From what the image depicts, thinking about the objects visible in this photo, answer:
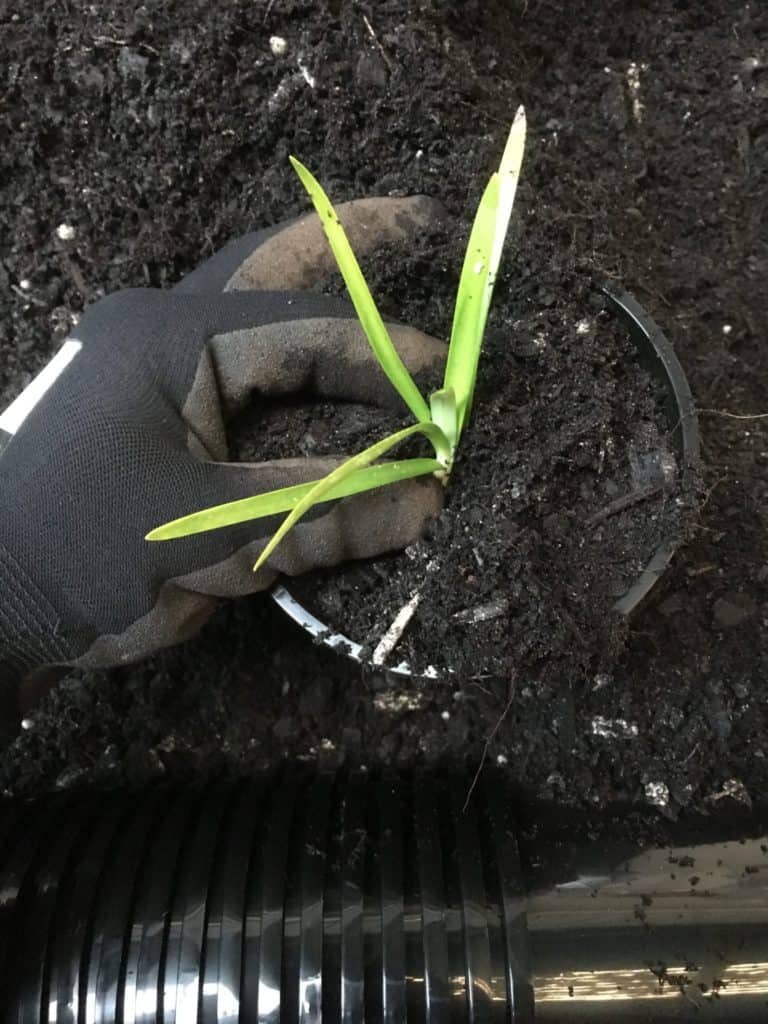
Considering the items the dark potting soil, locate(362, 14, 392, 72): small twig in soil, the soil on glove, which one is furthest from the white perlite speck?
locate(362, 14, 392, 72): small twig in soil

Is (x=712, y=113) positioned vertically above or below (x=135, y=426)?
above

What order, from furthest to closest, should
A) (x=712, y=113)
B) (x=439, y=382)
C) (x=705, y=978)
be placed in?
(x=712, y=113)
(x=439, y=382)
(x=705, y=978)

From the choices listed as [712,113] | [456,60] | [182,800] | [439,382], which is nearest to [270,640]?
[182,800]

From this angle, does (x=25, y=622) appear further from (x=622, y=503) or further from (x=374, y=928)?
(x=622, y=503)


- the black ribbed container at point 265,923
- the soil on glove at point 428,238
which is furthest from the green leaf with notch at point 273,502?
the black ribbed container at point 265,923

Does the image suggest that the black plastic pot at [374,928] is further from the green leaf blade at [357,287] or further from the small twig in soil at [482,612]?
the green leaf blade at [357,287]

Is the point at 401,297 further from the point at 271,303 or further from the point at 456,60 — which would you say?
the point at 456,60
